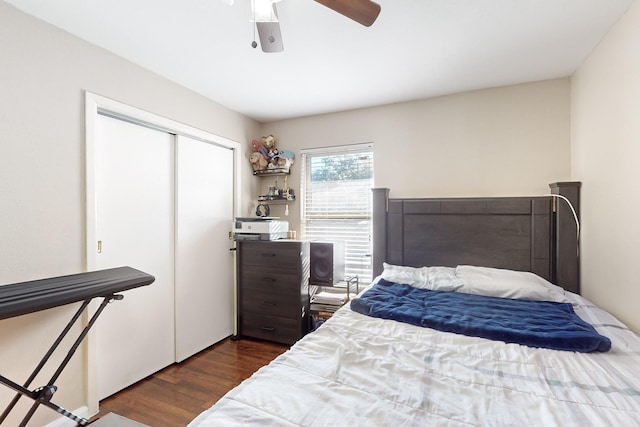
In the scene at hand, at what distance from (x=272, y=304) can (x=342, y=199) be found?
1347 mm

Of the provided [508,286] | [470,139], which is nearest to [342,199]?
[470,139]

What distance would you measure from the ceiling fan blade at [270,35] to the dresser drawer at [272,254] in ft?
5.76

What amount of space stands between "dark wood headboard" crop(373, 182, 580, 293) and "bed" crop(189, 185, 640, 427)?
77mm

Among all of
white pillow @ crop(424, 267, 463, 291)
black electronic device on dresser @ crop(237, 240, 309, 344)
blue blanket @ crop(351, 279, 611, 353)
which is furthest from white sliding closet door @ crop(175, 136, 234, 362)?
white pillow @ crop(424, 267, 463, 291)

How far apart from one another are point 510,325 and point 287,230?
89.3 inches

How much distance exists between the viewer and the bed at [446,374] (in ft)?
2.66

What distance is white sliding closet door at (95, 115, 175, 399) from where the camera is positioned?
1.95 m

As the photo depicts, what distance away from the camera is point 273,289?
280cm

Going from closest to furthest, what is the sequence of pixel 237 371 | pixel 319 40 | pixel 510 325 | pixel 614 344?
pixel 614 344 < pixel 510 325 < pixel 319 40 < pixel 237 371

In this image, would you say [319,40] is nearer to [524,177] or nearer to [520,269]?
[524,177]

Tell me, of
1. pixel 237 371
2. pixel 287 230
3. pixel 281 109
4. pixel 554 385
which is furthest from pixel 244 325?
pixel 554 385

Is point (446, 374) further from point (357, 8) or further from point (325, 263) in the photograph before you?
point (325, 263)

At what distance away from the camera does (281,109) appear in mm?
3023

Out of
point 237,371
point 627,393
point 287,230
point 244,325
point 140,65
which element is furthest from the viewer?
point 287,230
